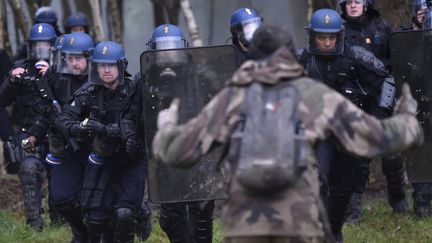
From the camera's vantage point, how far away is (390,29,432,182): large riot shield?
8391 millimetres

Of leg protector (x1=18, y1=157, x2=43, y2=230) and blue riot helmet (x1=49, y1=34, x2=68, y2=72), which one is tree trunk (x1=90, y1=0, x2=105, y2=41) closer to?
leg protector (x1=18, y1=157, x2=43, y2=230)

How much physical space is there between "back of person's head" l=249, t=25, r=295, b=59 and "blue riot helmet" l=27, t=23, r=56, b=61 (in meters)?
4.32

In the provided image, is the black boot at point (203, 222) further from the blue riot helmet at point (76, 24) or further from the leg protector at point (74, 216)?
the blue riot helmet at point (76, 24)

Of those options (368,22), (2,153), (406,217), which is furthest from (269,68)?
(2,153)

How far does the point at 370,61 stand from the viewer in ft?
28.5

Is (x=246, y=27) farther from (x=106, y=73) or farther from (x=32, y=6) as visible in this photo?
(x=32, y=6)

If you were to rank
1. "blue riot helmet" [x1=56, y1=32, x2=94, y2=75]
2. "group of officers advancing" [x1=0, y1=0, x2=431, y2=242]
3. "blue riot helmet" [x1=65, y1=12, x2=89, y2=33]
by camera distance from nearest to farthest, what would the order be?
"group of officers advancing" [x1=0, y1=0, x2=431, y2=242], "blue riot helmet" [x1=56, y1=32, x2=94, y2=75], "blue riot helmet" [x1=65, y1=12, x2=89, y2=33]

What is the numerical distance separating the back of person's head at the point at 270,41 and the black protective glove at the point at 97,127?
2.39m

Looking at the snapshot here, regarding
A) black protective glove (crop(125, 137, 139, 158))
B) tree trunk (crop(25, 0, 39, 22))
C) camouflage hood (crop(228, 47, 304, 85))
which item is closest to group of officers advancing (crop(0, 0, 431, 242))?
black protective glove (crop(125, 137, 139, 158))

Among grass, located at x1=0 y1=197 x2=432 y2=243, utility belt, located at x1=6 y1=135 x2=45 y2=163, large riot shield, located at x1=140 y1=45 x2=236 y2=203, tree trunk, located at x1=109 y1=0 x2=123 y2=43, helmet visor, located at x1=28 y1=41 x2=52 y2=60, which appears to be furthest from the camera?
tree trunk, located at x1=109 y1=0 x2=123 y2=43

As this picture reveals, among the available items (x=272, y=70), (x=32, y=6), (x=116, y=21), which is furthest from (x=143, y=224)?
(x=32, y=6)

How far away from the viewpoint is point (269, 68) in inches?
233

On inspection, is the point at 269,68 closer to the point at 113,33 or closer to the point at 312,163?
the point at 312,163

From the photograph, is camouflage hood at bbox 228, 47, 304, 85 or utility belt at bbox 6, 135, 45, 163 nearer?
camouflage hood at bbox 228, 47, 304, 85
